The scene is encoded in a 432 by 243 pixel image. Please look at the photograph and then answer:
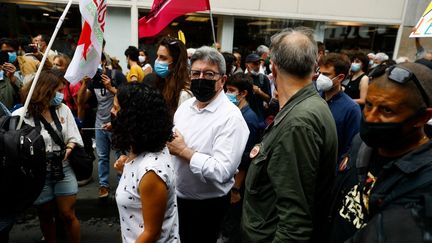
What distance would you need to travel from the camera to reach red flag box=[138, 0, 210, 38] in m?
3.91

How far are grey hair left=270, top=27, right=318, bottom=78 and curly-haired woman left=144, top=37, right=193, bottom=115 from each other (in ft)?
4.52

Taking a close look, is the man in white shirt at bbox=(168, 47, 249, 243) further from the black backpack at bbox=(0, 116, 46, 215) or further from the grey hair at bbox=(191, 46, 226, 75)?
the black backpack at bbox=(0, 116, 46, 215)

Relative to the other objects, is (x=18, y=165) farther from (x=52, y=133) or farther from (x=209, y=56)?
(x=209, y=56)

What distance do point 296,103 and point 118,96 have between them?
1.01 metres

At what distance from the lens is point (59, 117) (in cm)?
296

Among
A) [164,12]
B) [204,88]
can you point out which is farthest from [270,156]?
[164,12]

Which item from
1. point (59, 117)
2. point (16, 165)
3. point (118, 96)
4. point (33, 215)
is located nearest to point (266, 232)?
point (118, 96)

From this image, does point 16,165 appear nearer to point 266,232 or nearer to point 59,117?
point 59,117

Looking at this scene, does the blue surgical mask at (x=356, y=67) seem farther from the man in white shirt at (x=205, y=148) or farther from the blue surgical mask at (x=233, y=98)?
the man in white shirt at (x=205, y=148)

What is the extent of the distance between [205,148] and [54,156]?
1.40m

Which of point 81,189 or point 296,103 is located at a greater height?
point 296,103

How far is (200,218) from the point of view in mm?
2453

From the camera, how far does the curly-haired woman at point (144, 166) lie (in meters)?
1.69

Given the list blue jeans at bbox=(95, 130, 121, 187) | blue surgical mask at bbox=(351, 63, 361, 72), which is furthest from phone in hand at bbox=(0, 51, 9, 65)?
blue surgical mask at bbox=(351, 63, 361, 72)
